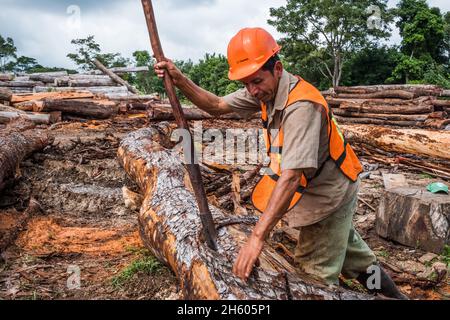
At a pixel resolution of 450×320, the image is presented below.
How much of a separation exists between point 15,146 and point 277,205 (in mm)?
4910

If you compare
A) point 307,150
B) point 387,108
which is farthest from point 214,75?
point 307,150

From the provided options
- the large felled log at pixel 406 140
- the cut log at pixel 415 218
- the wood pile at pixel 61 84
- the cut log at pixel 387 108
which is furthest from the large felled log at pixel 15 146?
the cut log at pixel 387 108

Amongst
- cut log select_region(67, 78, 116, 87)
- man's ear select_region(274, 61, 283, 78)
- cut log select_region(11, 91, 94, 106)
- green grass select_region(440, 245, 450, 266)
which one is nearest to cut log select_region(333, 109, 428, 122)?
cut log select_region(11, 91, 94, 106)

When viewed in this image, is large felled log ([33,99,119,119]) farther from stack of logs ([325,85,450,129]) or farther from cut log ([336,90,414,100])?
cut log ([336,90,414,100])

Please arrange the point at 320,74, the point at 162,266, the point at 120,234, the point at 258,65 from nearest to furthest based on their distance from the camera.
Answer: the point at 258,65 < the point at 162,266 < the point at 120,234 < the point at 320,74

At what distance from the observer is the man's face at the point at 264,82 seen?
2277mm

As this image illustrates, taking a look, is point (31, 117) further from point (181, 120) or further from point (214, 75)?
point (214, 75)

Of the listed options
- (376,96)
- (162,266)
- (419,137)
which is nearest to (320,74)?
(376,96)

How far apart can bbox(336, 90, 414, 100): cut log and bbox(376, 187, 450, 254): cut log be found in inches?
391

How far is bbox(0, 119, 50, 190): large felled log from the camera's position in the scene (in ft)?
16.2

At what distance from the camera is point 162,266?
10.5ft

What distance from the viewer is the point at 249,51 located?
87.5 inches

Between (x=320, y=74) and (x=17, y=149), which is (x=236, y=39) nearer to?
(x=17, y=149)
